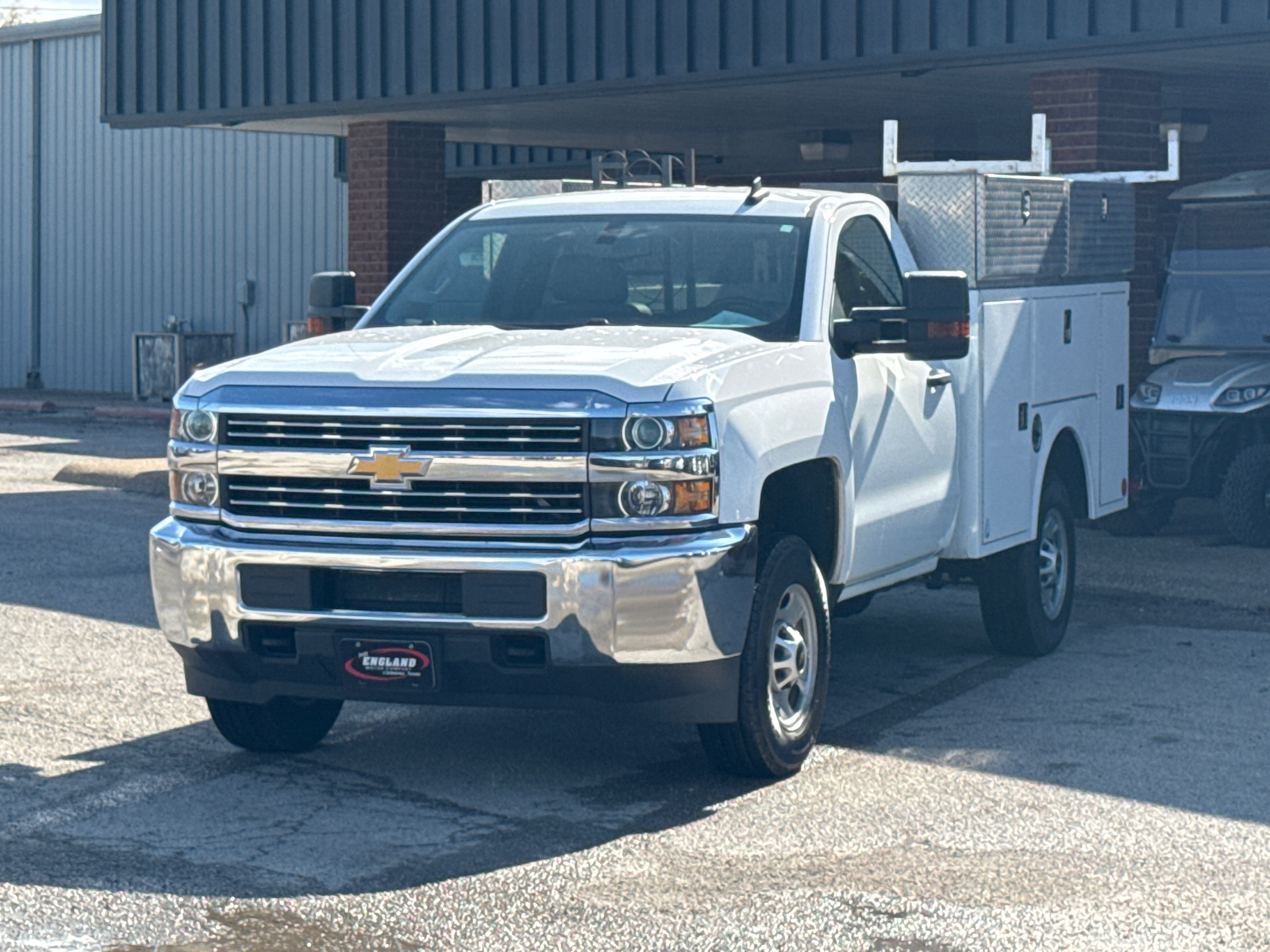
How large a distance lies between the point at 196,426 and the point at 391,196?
11.6m

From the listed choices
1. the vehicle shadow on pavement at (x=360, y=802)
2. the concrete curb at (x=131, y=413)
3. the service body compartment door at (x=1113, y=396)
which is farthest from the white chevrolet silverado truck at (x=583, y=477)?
the concrete curb at (x=131, y=413)

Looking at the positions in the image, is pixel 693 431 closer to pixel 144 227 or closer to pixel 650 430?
pixel 650 430

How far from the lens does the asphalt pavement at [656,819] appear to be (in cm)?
518

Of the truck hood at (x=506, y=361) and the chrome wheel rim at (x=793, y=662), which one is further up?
the truck hood at (x=506, y=361)

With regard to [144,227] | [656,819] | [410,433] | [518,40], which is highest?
[518,40]

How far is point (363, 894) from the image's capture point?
17.8 feet

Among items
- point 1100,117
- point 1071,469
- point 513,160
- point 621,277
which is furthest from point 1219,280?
point 513,160

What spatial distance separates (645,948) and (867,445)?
2.89 metres

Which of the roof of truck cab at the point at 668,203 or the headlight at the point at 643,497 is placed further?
the roof of truck cab at the point at 668,203

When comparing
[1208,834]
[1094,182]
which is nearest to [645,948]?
[1208,834]

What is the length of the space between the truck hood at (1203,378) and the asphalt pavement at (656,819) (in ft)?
13.6

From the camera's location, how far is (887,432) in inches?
299

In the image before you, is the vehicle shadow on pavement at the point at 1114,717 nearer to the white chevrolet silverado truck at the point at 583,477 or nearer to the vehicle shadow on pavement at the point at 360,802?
the vehicle shadow on pavement at the point at 360,802

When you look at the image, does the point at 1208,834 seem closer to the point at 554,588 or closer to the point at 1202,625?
the point at 554,588
